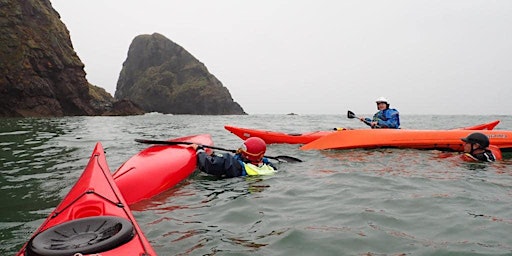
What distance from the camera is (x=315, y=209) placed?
4.36 metres

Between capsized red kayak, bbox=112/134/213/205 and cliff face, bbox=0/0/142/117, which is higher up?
cliff face, bbox=0/0/142/117

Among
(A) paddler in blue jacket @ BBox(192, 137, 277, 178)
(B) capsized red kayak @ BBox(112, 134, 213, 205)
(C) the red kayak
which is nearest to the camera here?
(C) the red kayak

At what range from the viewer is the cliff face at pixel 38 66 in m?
33.7

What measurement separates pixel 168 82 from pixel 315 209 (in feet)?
304

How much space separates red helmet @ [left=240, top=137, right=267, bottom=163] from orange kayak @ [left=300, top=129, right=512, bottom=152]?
11.7 ft

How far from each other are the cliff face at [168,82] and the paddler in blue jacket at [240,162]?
82403 mm

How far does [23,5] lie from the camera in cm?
3931

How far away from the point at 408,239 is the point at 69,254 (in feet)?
9.43

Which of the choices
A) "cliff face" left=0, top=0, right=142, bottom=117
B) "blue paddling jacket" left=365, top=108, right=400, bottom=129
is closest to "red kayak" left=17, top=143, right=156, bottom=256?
"blue paddling jacket" left=365, top=108, right=400, bottom=129

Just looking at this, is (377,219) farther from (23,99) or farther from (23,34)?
(23,34)

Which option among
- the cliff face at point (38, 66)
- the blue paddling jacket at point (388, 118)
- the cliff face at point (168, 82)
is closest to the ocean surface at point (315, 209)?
the blue paddling jacket at point (388, 118)

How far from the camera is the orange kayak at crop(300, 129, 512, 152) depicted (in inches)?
347

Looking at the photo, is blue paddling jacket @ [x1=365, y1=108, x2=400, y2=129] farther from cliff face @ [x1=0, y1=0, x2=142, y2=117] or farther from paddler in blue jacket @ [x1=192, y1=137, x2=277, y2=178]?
cliff face @ [x1=0, y1=0, x2=142, y2=117]

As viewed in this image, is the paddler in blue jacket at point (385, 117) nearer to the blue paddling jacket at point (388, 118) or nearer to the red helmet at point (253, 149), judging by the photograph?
the blue paddling jacket at point (388, 118)
